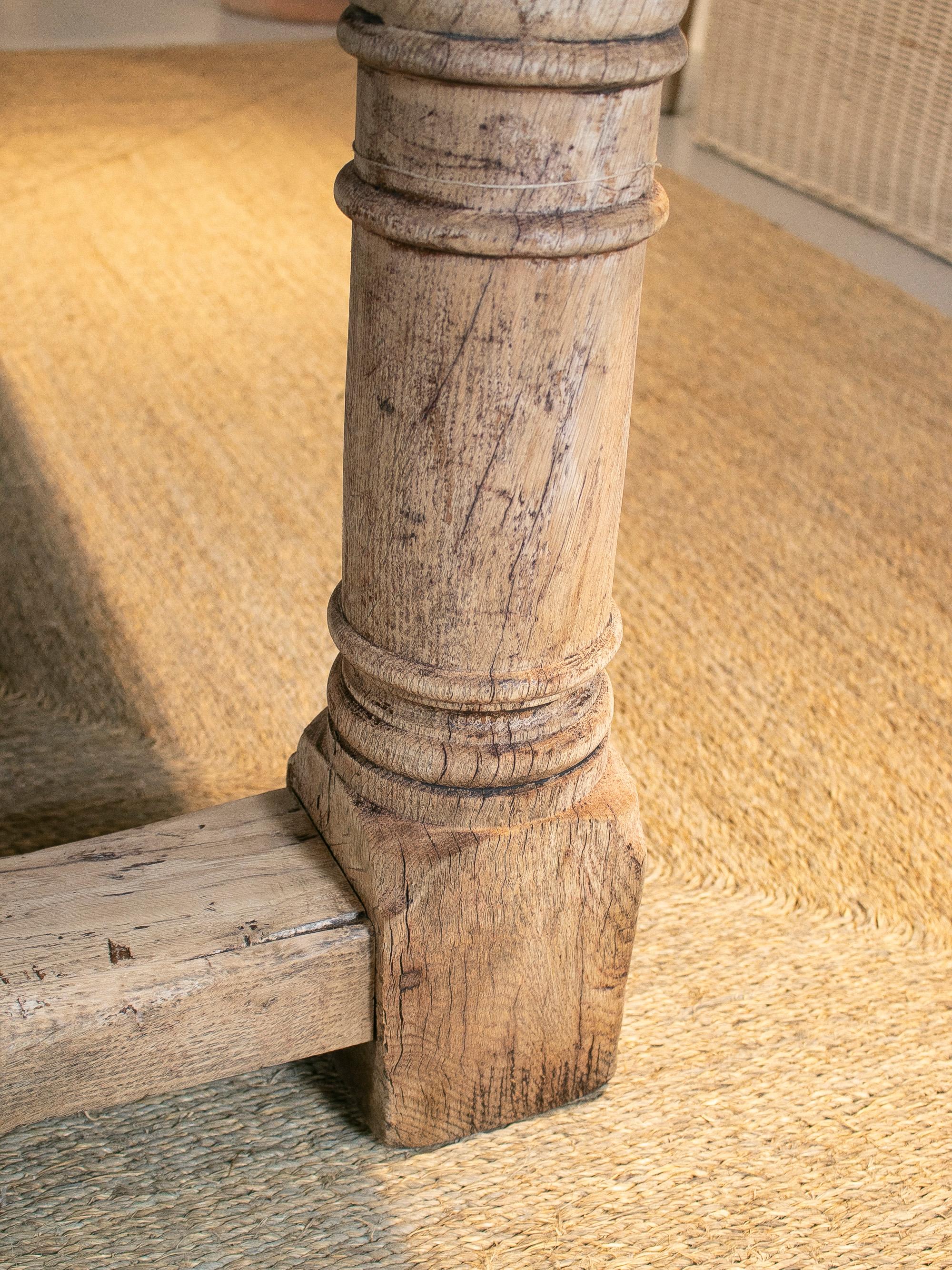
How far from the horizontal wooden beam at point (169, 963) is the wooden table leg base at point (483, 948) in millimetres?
26

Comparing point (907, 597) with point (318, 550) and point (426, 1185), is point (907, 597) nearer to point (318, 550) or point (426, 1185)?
point (318, 550)

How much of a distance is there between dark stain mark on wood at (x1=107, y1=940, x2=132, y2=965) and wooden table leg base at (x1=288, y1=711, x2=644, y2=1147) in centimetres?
13

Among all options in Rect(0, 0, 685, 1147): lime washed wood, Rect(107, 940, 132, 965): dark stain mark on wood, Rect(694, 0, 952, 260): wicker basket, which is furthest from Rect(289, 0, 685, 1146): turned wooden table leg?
Rect(694, 0, 952, 260): wicker basket

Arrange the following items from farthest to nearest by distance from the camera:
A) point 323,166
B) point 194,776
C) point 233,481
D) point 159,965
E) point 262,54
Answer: point 262,54
point 323,166
point 233,481
point 194,776
point 159,965

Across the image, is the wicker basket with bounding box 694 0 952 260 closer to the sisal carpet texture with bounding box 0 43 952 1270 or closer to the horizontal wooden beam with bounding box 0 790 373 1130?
the sisal carpet texture with bounding box 0 43 952 1270

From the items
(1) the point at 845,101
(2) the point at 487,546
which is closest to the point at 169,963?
(2) the point at 487,546

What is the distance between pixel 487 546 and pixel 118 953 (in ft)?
0.96

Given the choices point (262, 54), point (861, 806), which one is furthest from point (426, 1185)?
point (262, 54)

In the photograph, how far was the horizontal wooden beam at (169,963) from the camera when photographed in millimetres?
676

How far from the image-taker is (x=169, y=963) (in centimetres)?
69

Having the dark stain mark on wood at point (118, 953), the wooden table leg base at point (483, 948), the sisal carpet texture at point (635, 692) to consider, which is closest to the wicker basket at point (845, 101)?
the sisal carpet texture at point (635, 692)

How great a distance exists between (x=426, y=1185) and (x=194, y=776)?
44 cm

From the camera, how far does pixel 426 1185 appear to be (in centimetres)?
79

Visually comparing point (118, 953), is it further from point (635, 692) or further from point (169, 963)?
point (635, 692)
